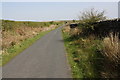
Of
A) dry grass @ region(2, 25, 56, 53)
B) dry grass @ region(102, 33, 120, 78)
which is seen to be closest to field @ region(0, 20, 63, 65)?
dry grass @ region(2, 25, 56, 53)

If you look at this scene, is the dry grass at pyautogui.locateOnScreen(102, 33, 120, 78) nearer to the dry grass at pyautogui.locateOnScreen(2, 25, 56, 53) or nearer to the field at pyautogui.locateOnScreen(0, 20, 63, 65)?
the field at pyautogui.locateOnScreen(0, 20, 63, 65)

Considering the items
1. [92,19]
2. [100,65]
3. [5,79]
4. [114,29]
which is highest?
[92,19]

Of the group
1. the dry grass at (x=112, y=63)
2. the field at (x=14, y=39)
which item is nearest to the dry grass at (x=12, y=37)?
the field at (x=14, y=39)

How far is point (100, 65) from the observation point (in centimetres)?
854

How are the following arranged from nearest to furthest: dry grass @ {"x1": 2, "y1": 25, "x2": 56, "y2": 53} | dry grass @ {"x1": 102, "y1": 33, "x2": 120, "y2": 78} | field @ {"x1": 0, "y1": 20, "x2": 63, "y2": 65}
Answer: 1. dry grass @ {"x1": 102, "y1": 33, "x2": 120, "y2": 78}
2. field @ {"x1": 0, "y1": 20, "x2": 63, "y2": 65}
3. dry grass @ {"x1": 2, "y1": 25, "x2": 56, "y2": 53}

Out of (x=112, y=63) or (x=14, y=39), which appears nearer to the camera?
(x=112, y=63)

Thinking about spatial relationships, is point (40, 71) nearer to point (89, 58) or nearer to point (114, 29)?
point (89, 58)

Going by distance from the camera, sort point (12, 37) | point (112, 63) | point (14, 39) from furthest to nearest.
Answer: point (12, 37) < point (14, 39) < point (112, 63)

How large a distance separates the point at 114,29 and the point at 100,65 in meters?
6.33

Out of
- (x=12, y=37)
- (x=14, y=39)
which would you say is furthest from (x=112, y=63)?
(x=12, y=37)

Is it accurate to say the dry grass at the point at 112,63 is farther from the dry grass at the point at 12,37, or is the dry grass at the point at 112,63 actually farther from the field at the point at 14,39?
the dry grass at the point at 12,37

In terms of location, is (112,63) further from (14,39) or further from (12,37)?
(12,37)

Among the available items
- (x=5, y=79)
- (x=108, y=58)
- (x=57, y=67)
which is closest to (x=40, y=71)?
(x=57, y=67)

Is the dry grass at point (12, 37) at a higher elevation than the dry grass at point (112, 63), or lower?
higher
